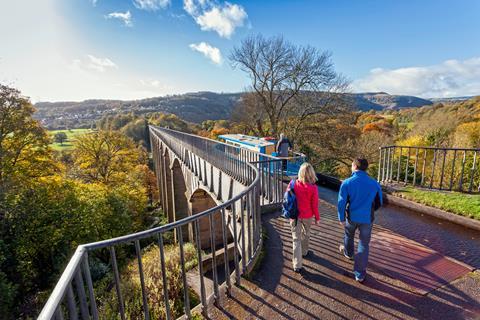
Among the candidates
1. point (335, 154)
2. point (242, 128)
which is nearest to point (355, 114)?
point (335, 154)

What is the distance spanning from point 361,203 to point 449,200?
453 cm

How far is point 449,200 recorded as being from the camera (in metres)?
6.25

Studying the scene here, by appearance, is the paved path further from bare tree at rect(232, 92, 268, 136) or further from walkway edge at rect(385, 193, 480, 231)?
bare tree at rect(232, 92, 268, 136)

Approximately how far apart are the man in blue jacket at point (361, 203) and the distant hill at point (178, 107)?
7439cm

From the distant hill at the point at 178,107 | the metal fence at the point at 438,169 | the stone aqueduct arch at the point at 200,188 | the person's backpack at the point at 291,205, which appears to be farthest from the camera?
the distant hill at the point at 178,107

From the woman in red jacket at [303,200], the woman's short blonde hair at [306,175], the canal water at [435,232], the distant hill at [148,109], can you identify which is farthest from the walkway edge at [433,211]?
the distant hill at [148,109]

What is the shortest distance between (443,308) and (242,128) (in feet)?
85.5

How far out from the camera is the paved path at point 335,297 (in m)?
2.92

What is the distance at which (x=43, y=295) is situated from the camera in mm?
12742

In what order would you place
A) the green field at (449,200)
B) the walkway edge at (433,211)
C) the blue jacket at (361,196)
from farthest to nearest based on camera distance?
the green field at (449,200) → the walkway edge at (433,211) → the blue jacket at (361,196)

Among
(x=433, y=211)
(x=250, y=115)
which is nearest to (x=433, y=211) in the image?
(x=433, y=211)

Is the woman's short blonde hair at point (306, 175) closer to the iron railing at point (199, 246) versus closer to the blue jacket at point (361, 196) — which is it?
the blue jacket at point (361, 196)

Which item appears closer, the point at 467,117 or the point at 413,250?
the point at 413,250

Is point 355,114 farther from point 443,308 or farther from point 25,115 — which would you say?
point 25,115
